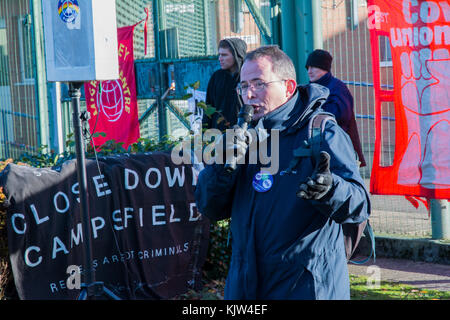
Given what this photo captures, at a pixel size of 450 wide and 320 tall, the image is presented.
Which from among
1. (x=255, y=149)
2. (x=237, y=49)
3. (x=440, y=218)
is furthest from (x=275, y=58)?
(x=440, y=218)

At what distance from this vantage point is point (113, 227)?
5.65 m

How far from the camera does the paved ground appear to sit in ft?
20.5

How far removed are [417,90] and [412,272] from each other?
69.5 inches

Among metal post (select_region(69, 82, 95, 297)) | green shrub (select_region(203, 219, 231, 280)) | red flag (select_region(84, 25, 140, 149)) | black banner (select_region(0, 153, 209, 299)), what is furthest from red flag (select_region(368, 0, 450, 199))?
red flag (select_region(84, 25, 140, 149))

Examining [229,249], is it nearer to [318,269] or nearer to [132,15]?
[318,269]

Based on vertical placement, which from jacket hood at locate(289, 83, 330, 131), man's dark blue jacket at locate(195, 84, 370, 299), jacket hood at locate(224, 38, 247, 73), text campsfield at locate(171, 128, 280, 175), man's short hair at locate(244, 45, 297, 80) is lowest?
man's dark blue jacket at locate(195, 84, 370, 299)

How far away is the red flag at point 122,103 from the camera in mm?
9898

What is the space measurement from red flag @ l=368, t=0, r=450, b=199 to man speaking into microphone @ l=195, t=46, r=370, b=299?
12.2 feet

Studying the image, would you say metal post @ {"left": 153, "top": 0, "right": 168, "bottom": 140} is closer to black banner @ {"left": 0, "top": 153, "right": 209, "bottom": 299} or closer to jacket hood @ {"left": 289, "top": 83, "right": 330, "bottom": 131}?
black banner @ {"left": 0, "top": 153, "right": 209, "bottom": 299}

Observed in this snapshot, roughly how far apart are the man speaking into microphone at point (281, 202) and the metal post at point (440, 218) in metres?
4.20

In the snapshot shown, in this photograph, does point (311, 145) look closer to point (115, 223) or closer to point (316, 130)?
point (316, 130)

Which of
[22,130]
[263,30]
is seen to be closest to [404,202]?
[263,30]

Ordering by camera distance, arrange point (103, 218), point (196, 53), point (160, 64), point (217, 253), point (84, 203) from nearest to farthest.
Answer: point (84, 203), point (103, 218), point (217, 253), point (196, 53), point (160, 64)

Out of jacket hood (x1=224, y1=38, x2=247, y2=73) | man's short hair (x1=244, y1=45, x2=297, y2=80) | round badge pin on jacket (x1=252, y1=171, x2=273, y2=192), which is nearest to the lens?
round badge pin on jacket (x1=252, y1=171, x2=273, y2=192)
